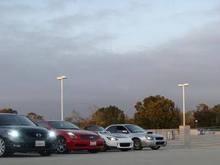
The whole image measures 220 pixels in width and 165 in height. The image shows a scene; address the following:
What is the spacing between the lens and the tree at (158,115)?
92.6m

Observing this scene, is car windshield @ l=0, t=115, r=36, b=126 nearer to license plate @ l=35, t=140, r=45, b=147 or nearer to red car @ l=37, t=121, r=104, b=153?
license plate @ l=35, t=140, r=45, b=147

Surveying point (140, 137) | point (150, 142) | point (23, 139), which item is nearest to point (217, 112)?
point (150, 142)

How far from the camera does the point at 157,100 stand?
96812 millimetres

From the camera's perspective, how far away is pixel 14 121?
19812 millimetres

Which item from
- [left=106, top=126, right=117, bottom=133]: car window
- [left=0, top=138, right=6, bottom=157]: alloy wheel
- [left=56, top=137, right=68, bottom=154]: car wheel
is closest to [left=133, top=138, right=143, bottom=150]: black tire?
[left=106, top=126, right=117, bottom=133]: car window

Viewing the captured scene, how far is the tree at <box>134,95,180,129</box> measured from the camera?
92562mm

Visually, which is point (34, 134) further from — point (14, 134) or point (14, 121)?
point (14, 121)

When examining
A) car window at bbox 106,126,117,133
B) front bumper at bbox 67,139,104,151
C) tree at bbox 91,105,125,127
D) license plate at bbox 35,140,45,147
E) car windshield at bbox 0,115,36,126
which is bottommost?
front bumper at bbox 67,139,104,151

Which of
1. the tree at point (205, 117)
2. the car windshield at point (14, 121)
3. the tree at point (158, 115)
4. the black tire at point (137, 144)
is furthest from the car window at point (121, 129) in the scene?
the tree at point (205, 117)

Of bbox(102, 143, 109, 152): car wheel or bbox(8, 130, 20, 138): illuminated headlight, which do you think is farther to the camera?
bbox(102, 143, 109, 152): car wheel

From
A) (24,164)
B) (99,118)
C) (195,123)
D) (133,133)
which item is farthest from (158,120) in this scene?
(24,164)

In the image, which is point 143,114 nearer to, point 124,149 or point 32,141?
point 124,149

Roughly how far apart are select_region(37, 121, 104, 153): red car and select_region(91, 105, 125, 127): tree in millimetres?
60465

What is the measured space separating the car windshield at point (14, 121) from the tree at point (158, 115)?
7220 centimetres
